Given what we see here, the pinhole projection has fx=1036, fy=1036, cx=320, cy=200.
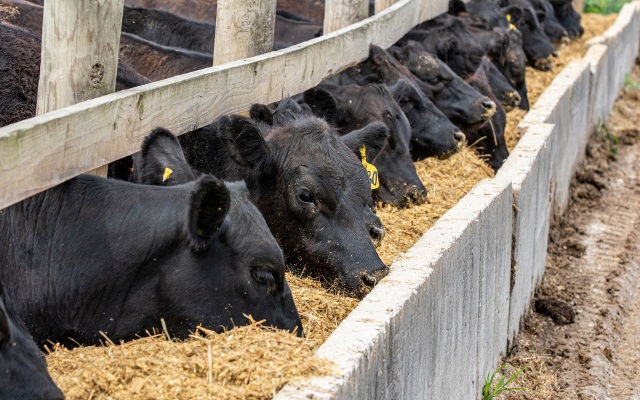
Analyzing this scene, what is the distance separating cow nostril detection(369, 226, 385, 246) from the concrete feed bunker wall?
46 cm

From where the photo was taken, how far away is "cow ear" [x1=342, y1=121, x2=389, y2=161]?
21.0 ft

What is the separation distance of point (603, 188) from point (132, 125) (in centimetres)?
899

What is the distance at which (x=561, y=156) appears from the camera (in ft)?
34.8

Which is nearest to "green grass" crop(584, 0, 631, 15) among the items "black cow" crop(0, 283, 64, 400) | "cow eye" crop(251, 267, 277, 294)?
"cow eye" crop(251, 267, 277, 294)

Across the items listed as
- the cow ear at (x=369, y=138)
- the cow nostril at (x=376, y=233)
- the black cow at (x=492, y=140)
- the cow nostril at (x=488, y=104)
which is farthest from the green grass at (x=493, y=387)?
the cow nostril at (x=488, y=104)

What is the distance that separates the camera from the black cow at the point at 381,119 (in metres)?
7.47

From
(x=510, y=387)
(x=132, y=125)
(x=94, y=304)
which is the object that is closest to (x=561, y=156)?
(x=510, y=387)

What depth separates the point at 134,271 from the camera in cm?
407

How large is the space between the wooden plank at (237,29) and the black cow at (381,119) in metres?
0.90

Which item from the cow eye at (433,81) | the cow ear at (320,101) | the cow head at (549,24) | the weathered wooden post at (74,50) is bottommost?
the cow head at (549,24)

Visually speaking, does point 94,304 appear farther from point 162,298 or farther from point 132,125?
point 132,125

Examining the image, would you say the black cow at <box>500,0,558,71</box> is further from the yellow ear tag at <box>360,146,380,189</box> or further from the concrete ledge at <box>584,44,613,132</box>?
the yellow ear tag at <box>360,146,380,189</box>

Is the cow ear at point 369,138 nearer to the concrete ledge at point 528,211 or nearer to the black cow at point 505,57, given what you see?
the concrete ledge at point 528,211

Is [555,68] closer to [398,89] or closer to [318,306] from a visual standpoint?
[398,89]
